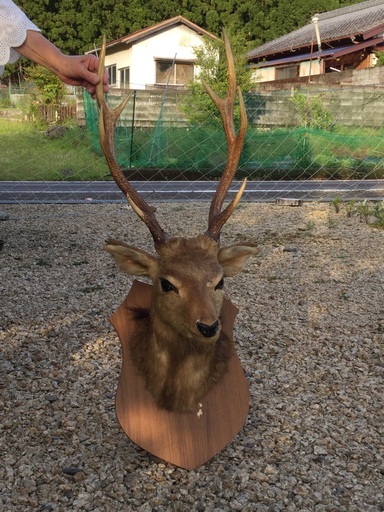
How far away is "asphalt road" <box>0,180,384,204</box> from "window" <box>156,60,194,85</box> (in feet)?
45.2

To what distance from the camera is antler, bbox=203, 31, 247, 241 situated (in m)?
3.17

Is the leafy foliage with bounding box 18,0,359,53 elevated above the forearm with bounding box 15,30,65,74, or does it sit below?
above

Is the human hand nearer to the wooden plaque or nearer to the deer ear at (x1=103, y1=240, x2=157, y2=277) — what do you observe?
the deer ear at (x1=103, y1=240, x2=157, y2=277)

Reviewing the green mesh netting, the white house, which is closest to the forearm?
the green mesh netting

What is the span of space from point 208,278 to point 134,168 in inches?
430

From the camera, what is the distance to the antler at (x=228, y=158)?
3174 mm

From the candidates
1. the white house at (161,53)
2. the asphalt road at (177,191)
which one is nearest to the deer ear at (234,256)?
the asphalt road at (177,191)

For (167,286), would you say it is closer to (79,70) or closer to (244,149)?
(79,70)

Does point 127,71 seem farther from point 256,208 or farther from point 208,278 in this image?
point 208,278

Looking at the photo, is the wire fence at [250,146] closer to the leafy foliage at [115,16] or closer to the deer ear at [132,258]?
the deer ear at [132,258]

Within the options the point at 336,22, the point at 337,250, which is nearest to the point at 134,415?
the point at 337,250

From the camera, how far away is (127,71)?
86.1 ft

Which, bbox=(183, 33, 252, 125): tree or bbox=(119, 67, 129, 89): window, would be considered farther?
bbox=(119, 67, 129, 89): window

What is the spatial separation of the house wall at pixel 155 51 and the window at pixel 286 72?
3.81 metres
